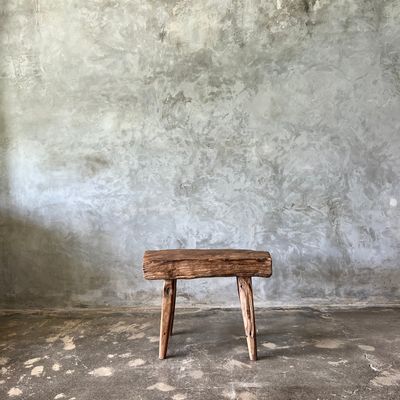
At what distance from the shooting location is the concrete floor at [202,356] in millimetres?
1892

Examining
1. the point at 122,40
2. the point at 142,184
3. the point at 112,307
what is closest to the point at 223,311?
the point at 112,307

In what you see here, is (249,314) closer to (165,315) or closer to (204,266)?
(204,266)

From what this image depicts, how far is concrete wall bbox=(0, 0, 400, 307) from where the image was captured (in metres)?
2.99

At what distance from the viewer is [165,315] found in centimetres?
221

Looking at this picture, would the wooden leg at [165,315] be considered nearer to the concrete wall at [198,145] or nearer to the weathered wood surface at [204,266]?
the weathered wood surface at [204,266]

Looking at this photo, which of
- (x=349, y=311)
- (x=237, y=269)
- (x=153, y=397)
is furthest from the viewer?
(x=349, y=311)

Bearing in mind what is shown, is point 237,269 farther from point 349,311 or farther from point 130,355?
point 349,311

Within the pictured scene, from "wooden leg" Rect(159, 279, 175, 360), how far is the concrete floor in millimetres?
76

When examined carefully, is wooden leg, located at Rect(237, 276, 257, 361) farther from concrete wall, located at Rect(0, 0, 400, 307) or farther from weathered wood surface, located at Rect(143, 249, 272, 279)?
concrete wall, located at Rect(0, 0, 400, 307)

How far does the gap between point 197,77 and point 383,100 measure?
4.68ft

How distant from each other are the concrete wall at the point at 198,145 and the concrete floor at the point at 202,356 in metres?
0.31

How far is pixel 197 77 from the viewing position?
303 centimetres

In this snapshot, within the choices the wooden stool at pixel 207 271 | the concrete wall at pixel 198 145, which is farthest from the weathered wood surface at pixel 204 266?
the concrete wall at pixel 198 145

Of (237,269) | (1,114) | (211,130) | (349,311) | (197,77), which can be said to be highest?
(197,77)
